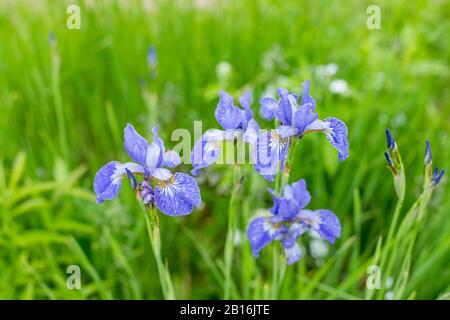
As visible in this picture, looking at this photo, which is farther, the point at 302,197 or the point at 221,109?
the point at 302,197

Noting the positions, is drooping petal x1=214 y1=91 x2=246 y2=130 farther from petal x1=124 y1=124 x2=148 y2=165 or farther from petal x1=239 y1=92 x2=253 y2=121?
petal x1=124 y1=124 x2=148 y2=165

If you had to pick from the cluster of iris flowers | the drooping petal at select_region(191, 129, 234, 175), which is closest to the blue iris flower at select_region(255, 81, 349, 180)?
the cluster of iris flowers

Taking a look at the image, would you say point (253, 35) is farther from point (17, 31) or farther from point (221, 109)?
point (221, 109)

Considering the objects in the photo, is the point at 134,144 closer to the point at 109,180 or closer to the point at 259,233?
the point at 109,180

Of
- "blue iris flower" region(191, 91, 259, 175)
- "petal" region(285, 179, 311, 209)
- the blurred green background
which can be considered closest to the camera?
"blue iris flower" region(191, 91, 259, 175)

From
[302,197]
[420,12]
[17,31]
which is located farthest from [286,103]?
[420,12]

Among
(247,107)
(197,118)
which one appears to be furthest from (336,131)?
(197,118)
